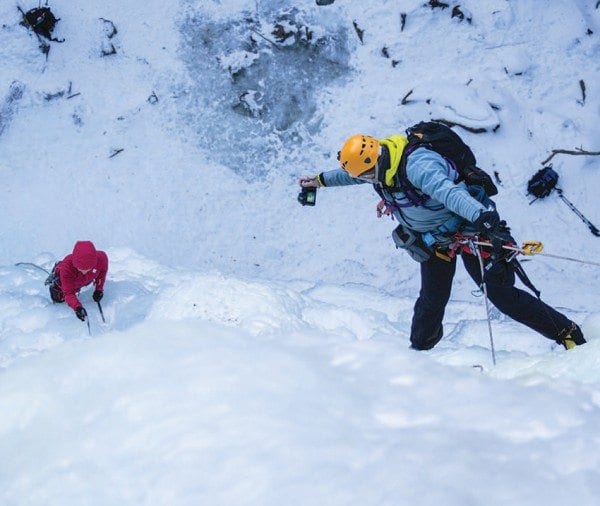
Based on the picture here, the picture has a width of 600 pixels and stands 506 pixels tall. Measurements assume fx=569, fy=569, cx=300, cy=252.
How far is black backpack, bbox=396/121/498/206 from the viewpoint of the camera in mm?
4160

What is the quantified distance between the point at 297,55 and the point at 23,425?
281 inches

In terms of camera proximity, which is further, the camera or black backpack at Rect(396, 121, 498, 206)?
the camera

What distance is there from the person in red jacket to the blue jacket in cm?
330

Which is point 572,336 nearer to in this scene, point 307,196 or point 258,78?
point 307,196

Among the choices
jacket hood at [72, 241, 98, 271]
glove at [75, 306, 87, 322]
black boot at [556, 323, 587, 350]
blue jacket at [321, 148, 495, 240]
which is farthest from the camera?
glove at [75, 306, 87, 322]

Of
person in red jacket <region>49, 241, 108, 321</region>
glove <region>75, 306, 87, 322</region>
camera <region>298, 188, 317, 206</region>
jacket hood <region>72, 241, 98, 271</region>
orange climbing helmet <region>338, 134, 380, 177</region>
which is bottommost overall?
glove <region>75, 306, 87, 322</region>

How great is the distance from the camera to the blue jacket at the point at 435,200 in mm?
3848

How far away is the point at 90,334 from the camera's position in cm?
610

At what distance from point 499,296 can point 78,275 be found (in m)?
4.31

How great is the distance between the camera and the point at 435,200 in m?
4.22

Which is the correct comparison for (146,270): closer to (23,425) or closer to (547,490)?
(23,425)

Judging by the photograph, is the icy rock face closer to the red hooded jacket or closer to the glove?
the red hooded jacket

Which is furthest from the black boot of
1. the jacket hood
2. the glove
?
the glove

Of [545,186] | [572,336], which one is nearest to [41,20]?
[545,186]
